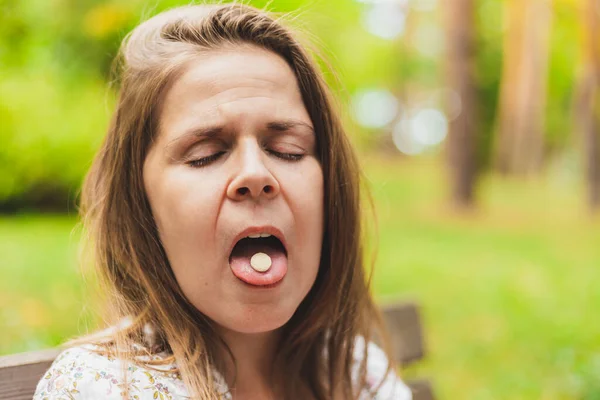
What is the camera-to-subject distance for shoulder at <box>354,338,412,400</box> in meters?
1.68

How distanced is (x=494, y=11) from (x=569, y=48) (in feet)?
10.7

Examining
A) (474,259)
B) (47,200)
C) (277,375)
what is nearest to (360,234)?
(277,375)

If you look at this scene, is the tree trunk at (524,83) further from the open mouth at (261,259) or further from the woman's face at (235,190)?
the open mouth at (261,259)

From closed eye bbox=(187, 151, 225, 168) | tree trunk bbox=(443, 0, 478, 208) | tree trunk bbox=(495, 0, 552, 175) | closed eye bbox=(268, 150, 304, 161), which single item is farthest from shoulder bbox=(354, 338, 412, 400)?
tree trunk bbox=(495, 0, 552, 175)

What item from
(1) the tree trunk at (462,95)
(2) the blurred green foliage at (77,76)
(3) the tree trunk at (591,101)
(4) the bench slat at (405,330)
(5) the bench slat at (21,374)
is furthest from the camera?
(1) the tree trunk at (462,95)

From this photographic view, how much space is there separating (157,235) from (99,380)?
0.30 metres

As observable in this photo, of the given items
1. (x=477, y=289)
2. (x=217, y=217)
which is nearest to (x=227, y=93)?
(x=217, y=217)

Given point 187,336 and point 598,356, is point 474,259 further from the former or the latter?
point 187,336

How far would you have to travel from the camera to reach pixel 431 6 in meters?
14.9

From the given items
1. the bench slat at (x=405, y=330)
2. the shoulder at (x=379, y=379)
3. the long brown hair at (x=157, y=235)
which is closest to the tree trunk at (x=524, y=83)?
the bench slat at (x=405, y=330)

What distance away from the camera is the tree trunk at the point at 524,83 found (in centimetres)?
918

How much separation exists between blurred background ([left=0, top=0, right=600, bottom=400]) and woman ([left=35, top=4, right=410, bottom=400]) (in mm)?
222

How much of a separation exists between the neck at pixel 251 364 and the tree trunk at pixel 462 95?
6.57 meters

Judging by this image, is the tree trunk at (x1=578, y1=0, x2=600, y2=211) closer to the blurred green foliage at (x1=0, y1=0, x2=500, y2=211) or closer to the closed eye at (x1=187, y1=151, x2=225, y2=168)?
the blurred green foliage at (x1=0, y1=0, x2=500, y2=211)
